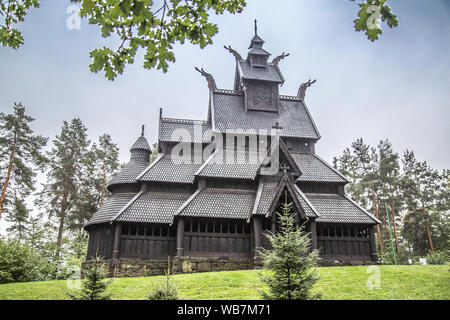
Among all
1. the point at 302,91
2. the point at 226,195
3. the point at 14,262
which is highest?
the point at 302,91

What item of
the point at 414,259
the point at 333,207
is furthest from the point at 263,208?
the point at 414,259

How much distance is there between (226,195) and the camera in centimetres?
1997

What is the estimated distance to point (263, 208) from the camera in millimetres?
17766

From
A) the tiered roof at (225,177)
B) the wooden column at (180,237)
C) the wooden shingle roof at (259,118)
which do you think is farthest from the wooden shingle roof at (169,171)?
the wooden column at (180,237)

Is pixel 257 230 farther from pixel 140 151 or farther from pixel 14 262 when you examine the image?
pixel 14 262

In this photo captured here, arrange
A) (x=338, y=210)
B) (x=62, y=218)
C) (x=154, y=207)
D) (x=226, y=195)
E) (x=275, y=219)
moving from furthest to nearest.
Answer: (x=62, y=218) < (x=338, y=210) < (x=226, y=195) < (x=154, y=207) < (x=275, y=219)

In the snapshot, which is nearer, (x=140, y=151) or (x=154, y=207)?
(x=154, y=207)

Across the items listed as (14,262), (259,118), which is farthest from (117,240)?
(259,118)

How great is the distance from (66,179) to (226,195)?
2204cm

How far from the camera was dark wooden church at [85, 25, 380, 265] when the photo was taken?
714 inches

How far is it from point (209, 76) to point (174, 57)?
2379 centimetres

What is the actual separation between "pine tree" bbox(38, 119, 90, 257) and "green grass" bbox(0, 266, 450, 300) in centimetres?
2080

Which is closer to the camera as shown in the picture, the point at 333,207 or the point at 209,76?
the point at 333,207

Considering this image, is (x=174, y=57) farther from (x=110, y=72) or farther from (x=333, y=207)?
(x=333, y=207)
